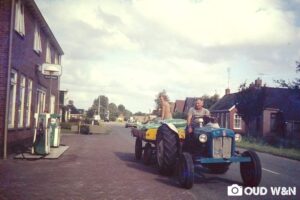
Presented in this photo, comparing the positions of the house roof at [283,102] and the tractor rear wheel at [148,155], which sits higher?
the house roof at [283,102]

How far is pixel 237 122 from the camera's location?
53.3 m

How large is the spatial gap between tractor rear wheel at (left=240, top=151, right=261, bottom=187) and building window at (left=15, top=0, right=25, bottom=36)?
418 inches

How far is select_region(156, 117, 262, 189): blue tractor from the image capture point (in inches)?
337

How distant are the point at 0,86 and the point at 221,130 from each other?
8.52m

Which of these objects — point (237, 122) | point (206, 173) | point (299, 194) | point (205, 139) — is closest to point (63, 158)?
point (206, 173)

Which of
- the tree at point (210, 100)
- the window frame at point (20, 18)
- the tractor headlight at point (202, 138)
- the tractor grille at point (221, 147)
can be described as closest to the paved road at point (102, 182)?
the tractor grille at point (221, 147)

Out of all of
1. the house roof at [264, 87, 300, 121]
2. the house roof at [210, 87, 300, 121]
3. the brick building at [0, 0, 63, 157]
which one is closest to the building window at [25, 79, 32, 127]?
the brick building at [0, 0, 63, 157]

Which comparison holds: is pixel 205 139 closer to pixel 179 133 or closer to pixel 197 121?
pixel 197 121

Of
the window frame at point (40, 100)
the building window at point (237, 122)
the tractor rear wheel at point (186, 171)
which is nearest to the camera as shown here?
the tractor rear wheel at point (186, 171)

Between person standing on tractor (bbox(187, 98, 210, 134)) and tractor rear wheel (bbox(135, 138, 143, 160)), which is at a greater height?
person standing on tractor (bbox(187, 98, 210, 134))

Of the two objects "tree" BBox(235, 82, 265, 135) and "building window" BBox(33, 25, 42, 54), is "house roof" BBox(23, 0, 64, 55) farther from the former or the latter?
"tree" BBox(235, 82, 265, 135)

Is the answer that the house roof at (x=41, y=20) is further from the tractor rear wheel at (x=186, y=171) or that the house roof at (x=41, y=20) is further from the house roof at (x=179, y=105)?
the house roof at (x=179, y=105)

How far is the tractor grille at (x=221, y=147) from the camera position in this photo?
8.87 meters

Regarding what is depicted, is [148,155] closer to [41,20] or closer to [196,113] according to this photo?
[196,113]
